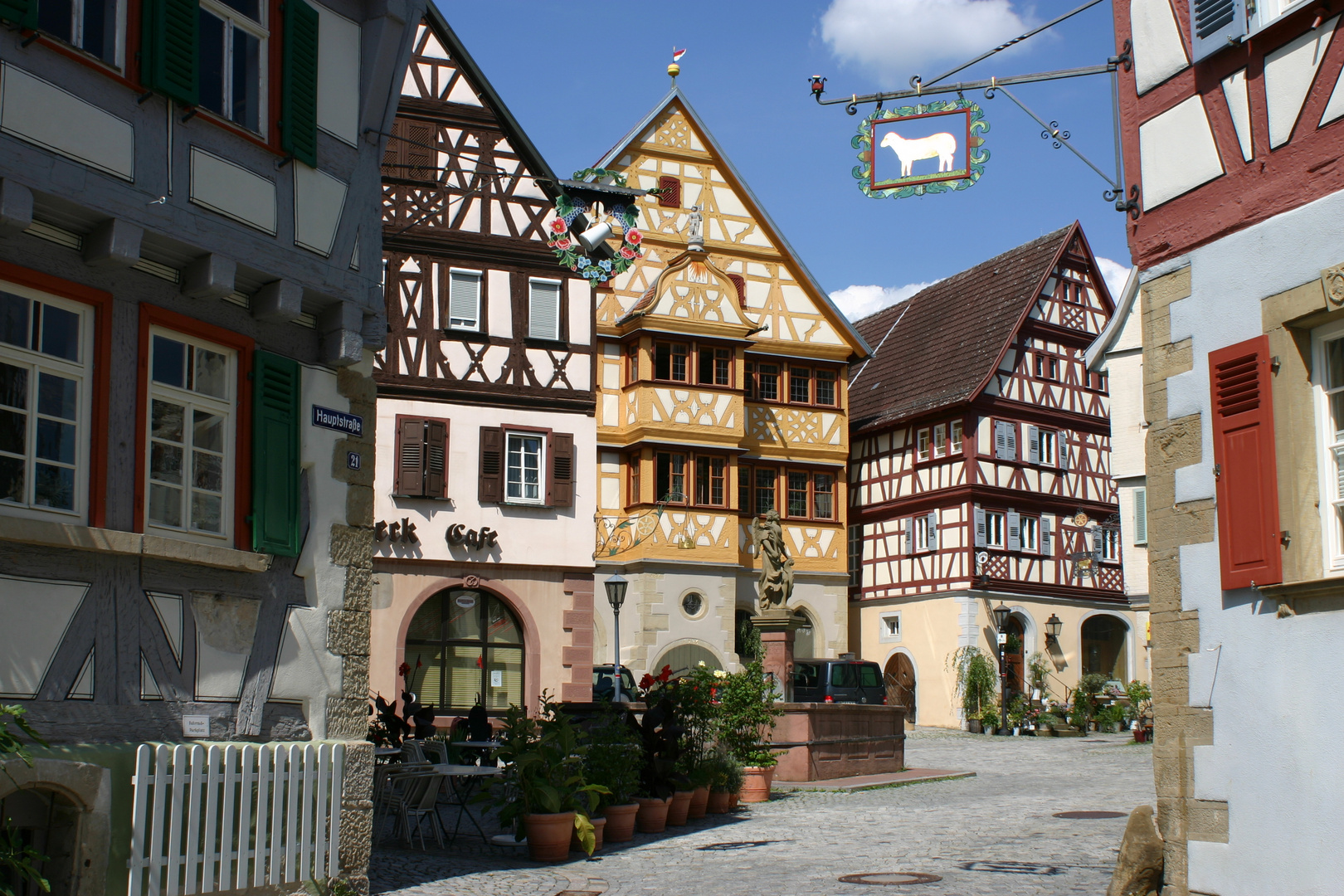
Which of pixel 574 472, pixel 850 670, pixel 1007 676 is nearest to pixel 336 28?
pixel 574 472

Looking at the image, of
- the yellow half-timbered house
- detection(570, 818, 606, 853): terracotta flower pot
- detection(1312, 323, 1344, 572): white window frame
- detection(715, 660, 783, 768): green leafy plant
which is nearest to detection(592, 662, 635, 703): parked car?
the yellow half-timbered house

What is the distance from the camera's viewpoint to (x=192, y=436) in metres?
8.93

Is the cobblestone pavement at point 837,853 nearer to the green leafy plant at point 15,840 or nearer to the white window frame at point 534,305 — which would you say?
the green leafy plant at point 15,840

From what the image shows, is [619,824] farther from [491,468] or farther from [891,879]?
[491,468]

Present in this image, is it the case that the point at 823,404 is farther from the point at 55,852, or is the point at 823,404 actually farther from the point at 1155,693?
the point at 55,852

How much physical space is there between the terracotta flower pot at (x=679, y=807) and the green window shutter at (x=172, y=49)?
26.4 feet

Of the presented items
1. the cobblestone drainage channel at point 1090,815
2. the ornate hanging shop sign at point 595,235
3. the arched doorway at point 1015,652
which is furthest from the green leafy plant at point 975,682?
the ornate hanging shop sign at point 595,235

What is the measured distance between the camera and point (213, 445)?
9.08m

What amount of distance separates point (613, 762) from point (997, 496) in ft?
72.6

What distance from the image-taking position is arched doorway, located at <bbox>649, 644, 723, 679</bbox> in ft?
97.2

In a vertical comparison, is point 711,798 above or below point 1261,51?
below

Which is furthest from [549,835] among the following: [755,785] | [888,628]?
[888,628]

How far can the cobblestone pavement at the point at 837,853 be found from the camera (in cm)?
993

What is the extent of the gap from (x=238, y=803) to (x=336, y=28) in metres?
5.43
